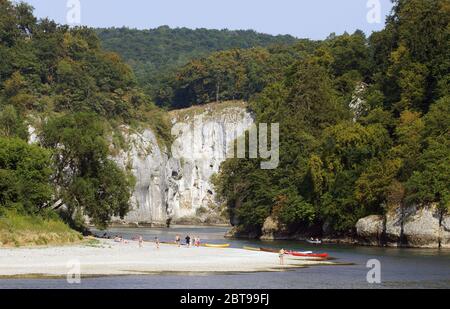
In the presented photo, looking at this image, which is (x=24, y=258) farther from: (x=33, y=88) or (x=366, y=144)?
(x=33, y=88)

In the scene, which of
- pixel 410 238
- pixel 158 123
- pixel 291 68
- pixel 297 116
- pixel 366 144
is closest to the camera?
pixel 410 238

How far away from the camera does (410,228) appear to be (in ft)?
285

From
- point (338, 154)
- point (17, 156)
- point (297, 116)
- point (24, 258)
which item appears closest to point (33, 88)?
point (297, 116)

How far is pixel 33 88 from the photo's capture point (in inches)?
6713

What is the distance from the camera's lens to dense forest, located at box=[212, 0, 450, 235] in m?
93.7

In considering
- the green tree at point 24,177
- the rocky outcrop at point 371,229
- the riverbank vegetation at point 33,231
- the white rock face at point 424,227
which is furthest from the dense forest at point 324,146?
the rocky outcrop at point 371,229

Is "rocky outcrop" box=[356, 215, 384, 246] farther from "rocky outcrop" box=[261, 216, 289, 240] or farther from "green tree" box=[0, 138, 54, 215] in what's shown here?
"green tree" box=[0, 138, 54, 215]

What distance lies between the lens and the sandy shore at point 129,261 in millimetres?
55219

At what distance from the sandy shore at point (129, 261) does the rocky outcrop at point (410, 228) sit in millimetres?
18761

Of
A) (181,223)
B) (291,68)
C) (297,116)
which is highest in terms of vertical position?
(291,68)

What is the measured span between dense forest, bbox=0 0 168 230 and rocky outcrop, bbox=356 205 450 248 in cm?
2361

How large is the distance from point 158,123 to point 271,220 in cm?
8572

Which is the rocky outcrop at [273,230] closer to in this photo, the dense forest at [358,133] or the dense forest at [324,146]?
the dense forest at [358,133]

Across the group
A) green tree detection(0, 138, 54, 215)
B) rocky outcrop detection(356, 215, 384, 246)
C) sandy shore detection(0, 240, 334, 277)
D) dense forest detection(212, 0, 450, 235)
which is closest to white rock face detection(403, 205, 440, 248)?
dense forest detection(212, 0, 450, 235)
